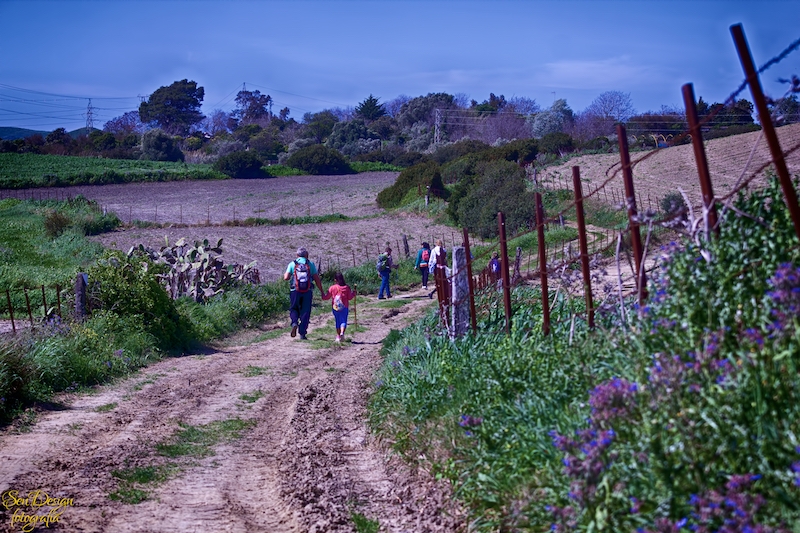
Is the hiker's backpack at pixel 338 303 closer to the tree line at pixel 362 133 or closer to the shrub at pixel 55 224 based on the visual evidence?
the shrub at pixel 55 224

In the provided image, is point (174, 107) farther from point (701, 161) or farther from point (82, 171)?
point (701, 161)

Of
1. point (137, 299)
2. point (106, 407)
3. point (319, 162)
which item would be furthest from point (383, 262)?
point (319, 162)

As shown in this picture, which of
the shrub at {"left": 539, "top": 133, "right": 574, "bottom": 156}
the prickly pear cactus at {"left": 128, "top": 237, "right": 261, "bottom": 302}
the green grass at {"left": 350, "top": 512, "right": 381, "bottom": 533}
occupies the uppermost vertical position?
the shrub at {"left": 539, "top": 133, "right": 574, "bottom": 156}

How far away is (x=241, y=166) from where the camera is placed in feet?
235

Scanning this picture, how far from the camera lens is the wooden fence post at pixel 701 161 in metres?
4.71

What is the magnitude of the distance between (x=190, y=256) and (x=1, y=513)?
47.0 ft

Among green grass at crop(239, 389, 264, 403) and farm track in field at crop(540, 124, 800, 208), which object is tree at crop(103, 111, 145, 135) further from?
green grass at crop(239, 389, 264, 403)

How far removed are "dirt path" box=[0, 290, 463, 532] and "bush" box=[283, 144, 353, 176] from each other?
6547cm

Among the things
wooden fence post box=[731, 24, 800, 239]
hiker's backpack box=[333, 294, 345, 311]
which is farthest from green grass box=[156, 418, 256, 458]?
hiker's backpack box=[333, 294, 345, 311]

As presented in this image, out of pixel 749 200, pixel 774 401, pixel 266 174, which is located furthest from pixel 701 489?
pixel 266 174

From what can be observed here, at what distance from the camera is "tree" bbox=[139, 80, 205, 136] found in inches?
4946

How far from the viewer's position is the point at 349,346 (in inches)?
537

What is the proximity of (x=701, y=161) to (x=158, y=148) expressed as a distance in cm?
8834

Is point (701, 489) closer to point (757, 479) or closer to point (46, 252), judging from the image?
point (757, 479)
